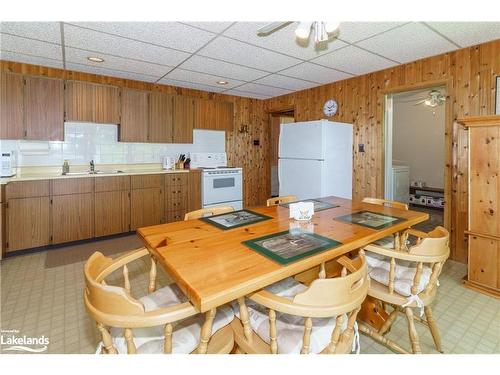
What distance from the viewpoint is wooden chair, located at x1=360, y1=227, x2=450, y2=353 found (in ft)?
4.63

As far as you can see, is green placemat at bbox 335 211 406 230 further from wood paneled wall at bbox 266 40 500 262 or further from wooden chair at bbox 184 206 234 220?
wood paneled wall at bbox 266 40 500 262

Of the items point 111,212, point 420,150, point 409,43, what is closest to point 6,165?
point 111,212

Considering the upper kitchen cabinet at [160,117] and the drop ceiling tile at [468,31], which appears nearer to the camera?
the drop ceiling tile at [468,31]

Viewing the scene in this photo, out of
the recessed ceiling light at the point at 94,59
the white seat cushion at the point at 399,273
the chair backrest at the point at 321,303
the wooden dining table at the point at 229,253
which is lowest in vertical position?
the white seat cushion at the point at 399,273

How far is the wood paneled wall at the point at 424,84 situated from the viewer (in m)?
2.81

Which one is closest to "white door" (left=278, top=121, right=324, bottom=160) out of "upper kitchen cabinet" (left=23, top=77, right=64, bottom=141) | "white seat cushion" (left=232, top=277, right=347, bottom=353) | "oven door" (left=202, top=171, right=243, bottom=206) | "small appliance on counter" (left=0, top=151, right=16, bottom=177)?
"oven door" (left=202, top=171, right=243, bottom=206)

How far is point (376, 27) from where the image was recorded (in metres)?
2.44

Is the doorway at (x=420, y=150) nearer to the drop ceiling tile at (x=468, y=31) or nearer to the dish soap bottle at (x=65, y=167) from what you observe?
the drop ceiling tile at (x=468, y=31)

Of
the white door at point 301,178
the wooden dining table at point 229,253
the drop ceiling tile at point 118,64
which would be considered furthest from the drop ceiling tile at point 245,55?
the wooden dining table at point 229,253

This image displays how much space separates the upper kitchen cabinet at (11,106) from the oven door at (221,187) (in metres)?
2.46

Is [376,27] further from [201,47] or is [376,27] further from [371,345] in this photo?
[371,345]

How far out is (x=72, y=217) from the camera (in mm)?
3504

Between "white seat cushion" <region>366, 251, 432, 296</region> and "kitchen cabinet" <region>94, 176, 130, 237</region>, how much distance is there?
128 inches
